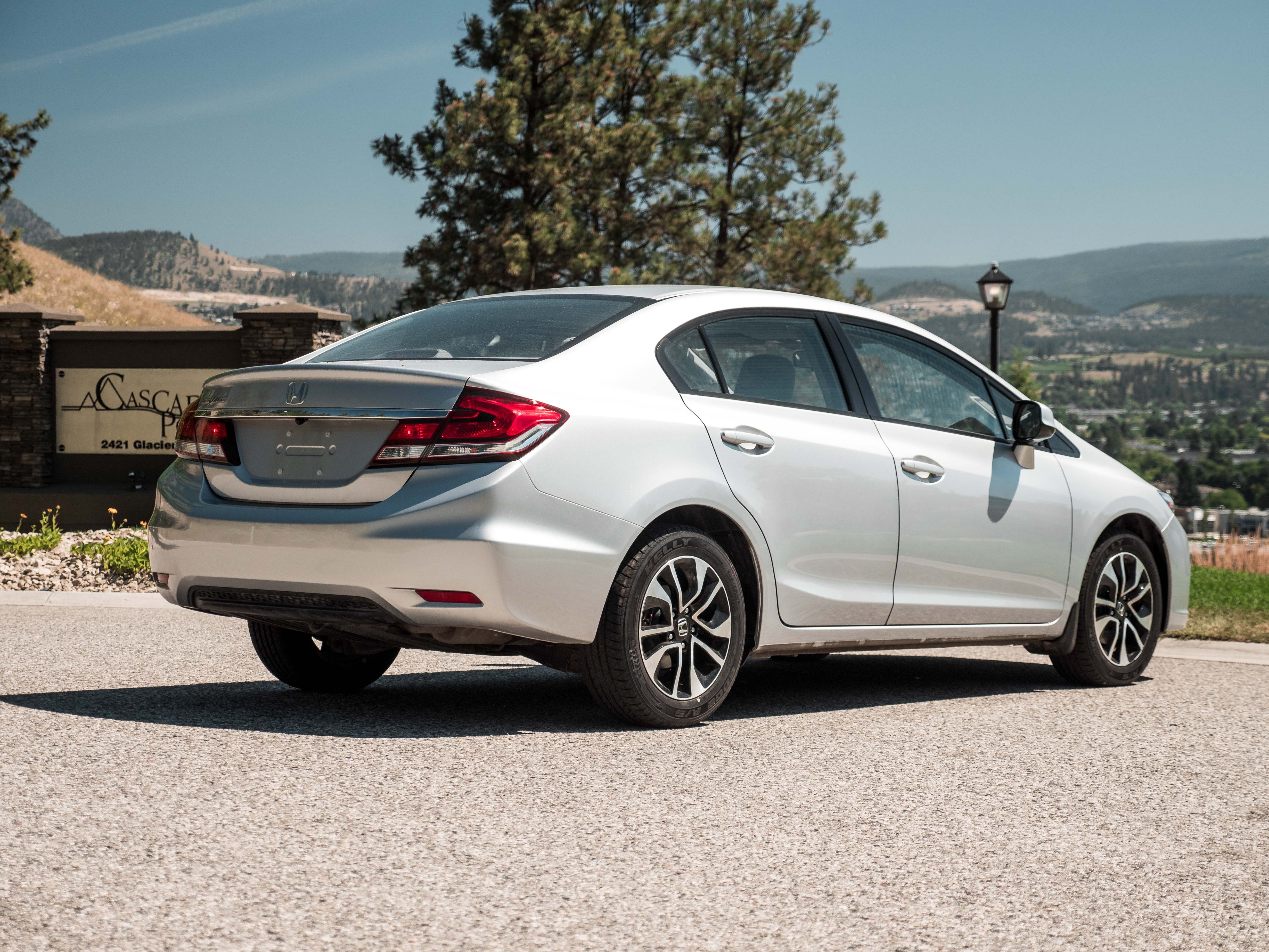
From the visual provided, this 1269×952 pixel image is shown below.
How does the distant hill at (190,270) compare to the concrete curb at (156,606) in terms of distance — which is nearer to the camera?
the concrete curb at (156,606)

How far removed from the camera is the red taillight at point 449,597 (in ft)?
15.1

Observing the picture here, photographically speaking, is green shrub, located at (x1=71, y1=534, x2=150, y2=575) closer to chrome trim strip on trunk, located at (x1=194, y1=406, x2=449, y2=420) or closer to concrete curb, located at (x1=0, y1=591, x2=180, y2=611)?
concrete curb, located at (x1=0, y1=591, x2=180, y2=611)

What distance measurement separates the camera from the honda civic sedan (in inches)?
184

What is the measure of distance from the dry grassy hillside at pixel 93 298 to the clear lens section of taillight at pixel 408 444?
167 feet

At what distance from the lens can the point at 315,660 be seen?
6051 millimetres

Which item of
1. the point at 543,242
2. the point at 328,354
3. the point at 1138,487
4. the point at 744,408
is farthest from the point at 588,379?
the point at 543,242

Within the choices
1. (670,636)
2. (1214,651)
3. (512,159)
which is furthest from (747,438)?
(512,159)

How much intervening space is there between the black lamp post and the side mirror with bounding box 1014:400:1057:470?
14.8 metres

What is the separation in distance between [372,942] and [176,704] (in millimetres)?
3009

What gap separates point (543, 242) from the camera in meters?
24.9

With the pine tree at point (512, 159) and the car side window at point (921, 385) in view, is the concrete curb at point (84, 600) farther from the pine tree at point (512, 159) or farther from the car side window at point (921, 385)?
the pine tree at point (512, 159)

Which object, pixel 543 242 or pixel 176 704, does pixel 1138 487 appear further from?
pixel 543 242

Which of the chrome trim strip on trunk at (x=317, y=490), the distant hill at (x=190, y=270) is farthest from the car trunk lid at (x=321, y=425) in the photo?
the distant hill at (x=190, y=270)

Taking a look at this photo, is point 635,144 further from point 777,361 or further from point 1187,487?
point 1187,487
